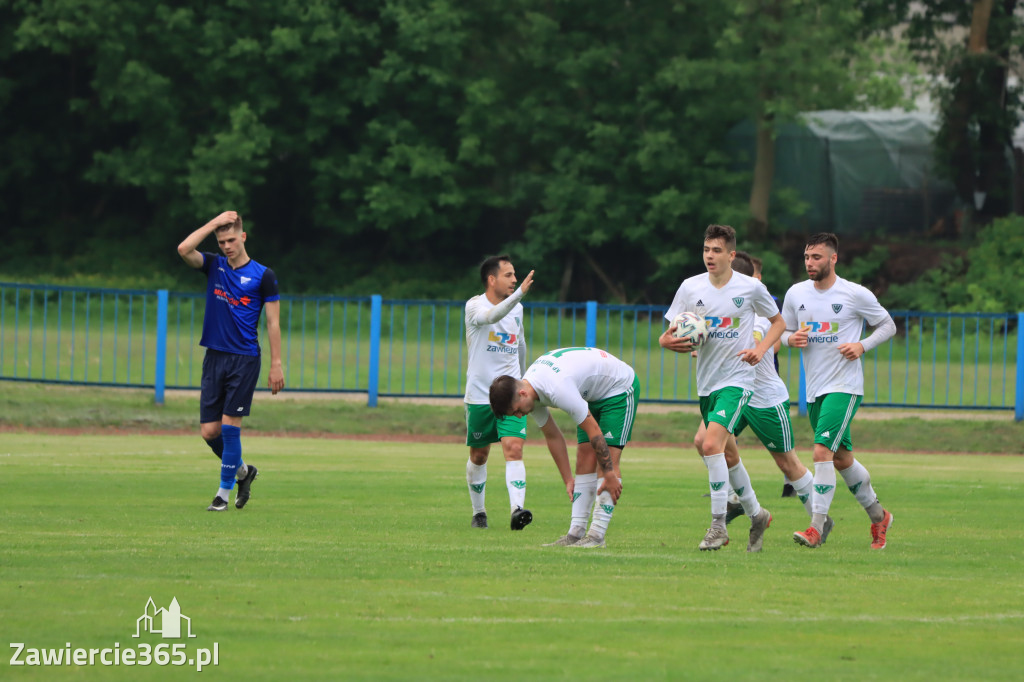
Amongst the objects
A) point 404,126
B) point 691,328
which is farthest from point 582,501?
point 404,126

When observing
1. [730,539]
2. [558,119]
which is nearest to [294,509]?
[730,539]

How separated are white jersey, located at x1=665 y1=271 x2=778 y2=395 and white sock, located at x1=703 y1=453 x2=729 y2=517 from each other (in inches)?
19.6

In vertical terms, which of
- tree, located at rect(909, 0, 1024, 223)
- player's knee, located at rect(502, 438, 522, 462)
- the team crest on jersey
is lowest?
player's knee, located at rect(502, 438, 522, 462)

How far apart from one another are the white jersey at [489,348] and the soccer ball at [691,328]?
1840mm

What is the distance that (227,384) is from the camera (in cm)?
1169

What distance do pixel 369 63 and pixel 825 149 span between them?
1393 cm

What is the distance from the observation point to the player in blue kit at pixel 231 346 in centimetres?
1159

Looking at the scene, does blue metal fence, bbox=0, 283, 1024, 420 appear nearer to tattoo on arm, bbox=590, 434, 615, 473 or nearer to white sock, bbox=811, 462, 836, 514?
white sock, bbox=811, 462, 836, 514

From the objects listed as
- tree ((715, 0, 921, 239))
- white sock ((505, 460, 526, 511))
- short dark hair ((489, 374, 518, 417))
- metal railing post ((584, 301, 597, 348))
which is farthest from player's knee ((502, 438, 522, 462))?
tree ((715, 0, 921, 239))

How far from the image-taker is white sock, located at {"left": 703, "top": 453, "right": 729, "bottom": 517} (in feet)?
31.3

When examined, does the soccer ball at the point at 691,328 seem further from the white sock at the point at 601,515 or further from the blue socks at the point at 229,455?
the blue socks at the point at 229,455

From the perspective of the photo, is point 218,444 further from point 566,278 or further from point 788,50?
point 566,278

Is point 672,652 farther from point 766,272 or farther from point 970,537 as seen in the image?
point 766,272

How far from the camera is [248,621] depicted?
679cm
